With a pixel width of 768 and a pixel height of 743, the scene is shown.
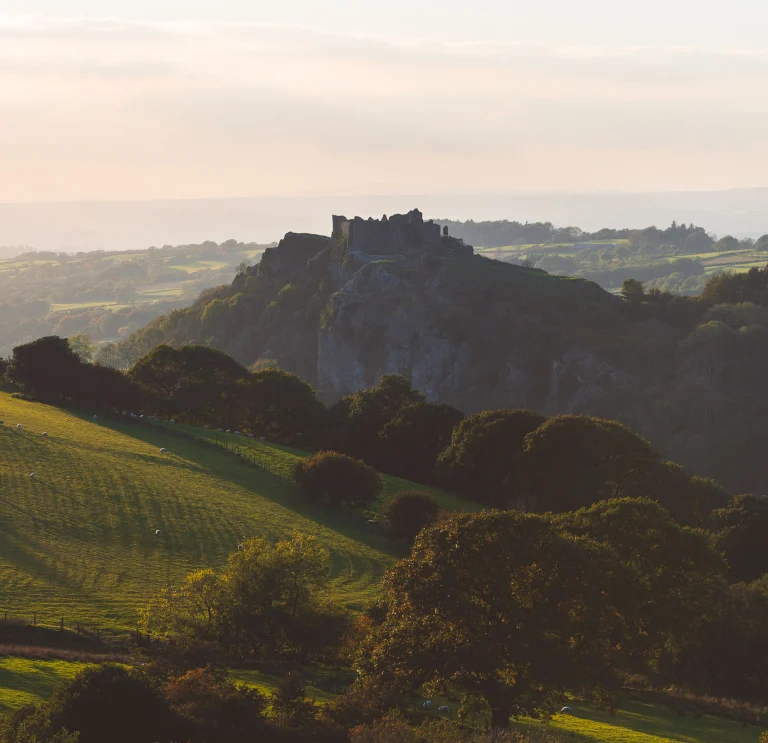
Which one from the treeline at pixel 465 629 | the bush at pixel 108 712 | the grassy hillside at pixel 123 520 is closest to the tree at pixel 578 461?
the treeline at pixel 465 629

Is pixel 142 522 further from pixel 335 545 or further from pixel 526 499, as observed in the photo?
pixel 526 499

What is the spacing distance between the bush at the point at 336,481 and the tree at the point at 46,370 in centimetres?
3268

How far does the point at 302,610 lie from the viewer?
4169 centimetres

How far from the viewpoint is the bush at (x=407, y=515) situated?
6312 centimetres

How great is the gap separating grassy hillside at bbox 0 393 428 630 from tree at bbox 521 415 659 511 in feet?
39.7

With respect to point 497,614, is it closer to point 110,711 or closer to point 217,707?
point 217,707

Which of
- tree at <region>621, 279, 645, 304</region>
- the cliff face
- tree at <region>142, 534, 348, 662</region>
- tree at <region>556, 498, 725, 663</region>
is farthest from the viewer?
tree at <region>621, 279, 645, 304</region>

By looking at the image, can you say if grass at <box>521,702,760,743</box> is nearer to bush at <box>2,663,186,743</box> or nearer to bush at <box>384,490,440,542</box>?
bush at <box>2,663,186,743</box>

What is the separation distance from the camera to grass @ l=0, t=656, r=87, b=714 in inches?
1141

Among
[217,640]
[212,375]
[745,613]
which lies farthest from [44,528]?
[212,375]

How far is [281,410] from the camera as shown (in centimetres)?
10569

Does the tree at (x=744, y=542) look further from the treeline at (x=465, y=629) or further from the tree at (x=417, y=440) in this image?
the tree at (x=417, y=440)

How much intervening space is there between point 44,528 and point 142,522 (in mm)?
6015

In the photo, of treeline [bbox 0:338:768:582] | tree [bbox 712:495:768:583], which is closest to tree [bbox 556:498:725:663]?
treeline [bbox 0:338:768:582]
